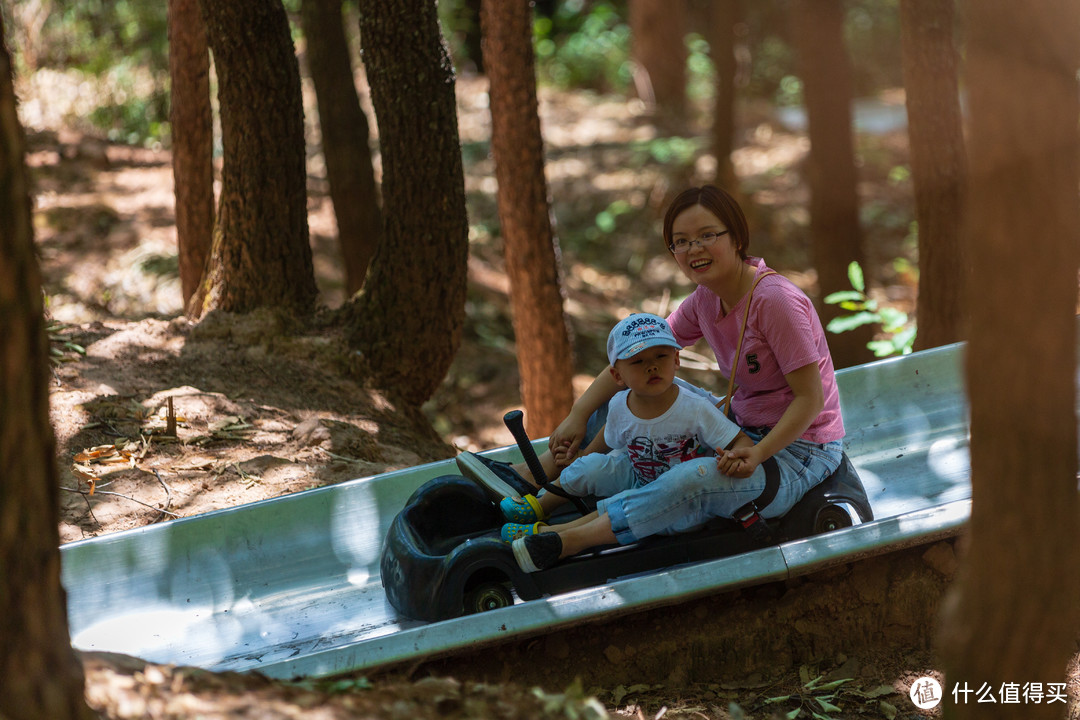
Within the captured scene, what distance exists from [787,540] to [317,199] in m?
8.25

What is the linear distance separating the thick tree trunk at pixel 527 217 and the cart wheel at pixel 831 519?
2.91m

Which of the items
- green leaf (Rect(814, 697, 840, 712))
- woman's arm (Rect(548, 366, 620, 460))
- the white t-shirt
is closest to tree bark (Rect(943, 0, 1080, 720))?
green leaf (Rect(814, 697, 840, 712))

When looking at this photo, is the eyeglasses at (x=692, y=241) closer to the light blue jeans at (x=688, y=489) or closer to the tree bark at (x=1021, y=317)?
the light blue jeans at (x=688, y=489)

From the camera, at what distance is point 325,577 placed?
401 cm

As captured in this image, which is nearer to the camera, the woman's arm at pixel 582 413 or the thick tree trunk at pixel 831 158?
the woman's arm at pixel 582 413

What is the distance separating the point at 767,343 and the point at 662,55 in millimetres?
11649

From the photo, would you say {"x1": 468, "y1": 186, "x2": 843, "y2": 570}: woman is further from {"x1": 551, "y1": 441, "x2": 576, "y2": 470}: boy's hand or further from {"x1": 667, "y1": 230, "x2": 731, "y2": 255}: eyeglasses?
{"x1": 551, "y1": 441, "x2": 576, "y2": 470}: boy's hand

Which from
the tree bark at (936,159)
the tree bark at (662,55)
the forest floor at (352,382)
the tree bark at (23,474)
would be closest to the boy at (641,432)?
the forest floor at (352,382)

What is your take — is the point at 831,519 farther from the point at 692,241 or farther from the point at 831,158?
the point at 831,158

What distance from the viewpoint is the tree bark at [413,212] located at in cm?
532

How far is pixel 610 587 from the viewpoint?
3.11 m

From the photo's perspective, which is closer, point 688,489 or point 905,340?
point 688,489

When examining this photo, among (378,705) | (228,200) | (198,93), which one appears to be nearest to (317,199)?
(198,93)

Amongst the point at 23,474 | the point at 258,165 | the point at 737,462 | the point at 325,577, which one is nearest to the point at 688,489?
the point at 737,462
